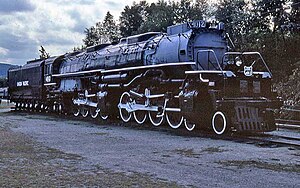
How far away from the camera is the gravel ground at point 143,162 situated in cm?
734

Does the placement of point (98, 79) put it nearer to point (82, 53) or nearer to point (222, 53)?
point (82, 53)

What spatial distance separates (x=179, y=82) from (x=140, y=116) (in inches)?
126

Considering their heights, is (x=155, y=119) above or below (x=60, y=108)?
below

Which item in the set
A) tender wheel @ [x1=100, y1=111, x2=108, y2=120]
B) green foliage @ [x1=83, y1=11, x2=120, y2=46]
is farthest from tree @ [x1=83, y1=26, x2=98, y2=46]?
tender wheel @ [x1=100, y1=111, x2=108, y2=120]

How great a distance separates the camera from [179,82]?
17.1 meters

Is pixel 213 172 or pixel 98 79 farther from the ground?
pixel 98 79

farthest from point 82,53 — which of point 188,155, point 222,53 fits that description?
point 188,155

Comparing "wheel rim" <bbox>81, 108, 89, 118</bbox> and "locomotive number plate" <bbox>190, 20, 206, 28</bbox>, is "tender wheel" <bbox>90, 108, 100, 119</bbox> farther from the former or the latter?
"locomotive number plate" <bbox>190, 20, 206, 28</bbox>

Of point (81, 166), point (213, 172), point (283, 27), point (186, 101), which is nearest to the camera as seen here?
point (213, 172)

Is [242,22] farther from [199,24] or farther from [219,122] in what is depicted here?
[219,122]

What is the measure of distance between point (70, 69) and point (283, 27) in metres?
16.1

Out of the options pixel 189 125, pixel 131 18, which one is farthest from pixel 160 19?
pixel 189 125

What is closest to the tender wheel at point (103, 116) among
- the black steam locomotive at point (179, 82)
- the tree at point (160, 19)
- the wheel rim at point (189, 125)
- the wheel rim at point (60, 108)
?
the black steam locomotive at point (179, 82)

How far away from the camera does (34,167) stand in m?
8.63
